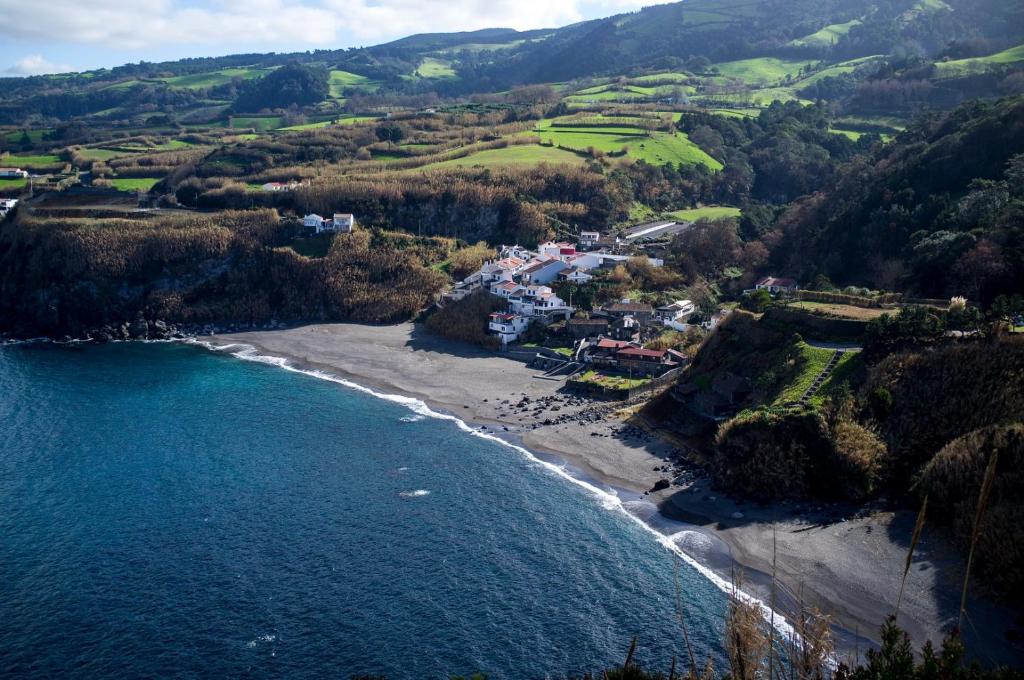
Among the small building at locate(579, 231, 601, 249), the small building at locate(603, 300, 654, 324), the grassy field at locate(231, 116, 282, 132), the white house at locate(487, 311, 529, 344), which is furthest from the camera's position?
the grassy field at locate(231, 116, 282, 132)

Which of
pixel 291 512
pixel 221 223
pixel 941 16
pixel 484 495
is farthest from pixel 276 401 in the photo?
pixel 941 16

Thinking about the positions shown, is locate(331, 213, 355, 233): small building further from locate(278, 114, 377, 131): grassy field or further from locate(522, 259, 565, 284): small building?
locate(278, 114, 377, 131): grassy field


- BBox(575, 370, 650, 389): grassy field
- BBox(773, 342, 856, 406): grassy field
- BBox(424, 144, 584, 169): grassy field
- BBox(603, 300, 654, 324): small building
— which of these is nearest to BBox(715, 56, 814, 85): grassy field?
BBox(424, 144, 584, 169): grassy field

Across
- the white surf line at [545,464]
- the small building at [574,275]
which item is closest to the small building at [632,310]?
the small building at [574,275]

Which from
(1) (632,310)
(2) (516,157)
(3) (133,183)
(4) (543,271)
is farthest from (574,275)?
(3) (133,183)

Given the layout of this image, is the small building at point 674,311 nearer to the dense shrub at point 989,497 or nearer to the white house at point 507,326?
the white house at point 507,326

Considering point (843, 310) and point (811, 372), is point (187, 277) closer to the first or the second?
point (843, 310)
